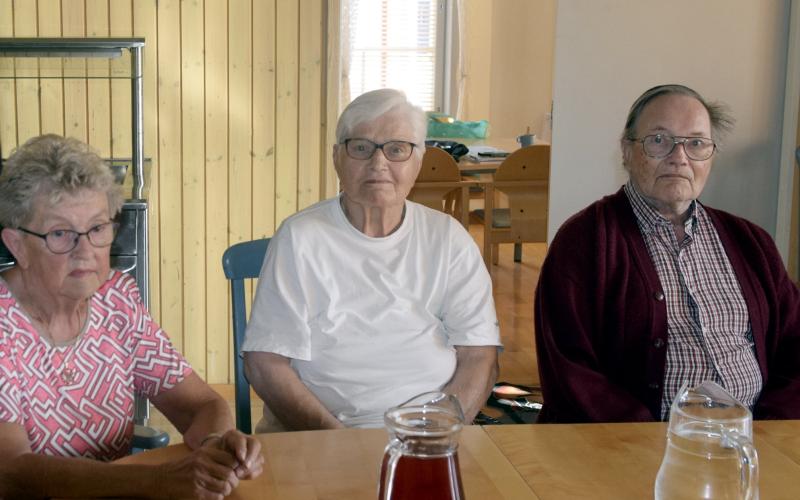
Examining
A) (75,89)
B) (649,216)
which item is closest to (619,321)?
(649,216)

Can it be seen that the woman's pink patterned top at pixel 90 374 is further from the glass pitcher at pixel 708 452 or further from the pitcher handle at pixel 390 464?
the glass pitcher at pixel 708 452

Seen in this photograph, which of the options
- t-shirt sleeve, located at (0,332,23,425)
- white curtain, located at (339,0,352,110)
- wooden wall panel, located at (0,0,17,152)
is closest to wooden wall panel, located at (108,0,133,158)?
wooden wall panel, located at (0,0,17,152)

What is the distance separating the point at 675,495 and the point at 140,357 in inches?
43.7

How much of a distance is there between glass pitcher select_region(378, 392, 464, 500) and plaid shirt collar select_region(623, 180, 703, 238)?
1.46m

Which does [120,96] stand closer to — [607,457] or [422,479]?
[607,457]

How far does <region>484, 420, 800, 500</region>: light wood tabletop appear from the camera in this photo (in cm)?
157

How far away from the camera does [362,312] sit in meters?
2.27

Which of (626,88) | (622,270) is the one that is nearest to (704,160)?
(622,270)

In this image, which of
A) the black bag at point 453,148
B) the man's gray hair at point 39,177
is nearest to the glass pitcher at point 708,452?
the man's gray hair at point 39,177

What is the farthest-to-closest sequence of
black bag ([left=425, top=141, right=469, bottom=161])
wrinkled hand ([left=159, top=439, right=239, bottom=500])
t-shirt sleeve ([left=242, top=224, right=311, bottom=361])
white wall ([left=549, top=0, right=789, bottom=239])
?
black bag ([left=425, top=141, right=469, bottom=161])
white wall ([left=549, top=0, right=789, bottom=239])
t-shirt sleeve ([left=242, top=224, right=311, bottom=361])
wrinkled hand ([left=159, top=439, right=239, bottom=500])

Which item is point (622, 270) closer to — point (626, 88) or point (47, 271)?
point (47, 271)

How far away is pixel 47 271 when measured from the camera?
1867 mm

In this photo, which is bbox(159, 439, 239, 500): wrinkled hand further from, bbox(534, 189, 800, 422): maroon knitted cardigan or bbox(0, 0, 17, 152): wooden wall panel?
A: bbox(0, 0, 17, 152): wooden wall panel

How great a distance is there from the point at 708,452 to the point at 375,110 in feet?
4.37
